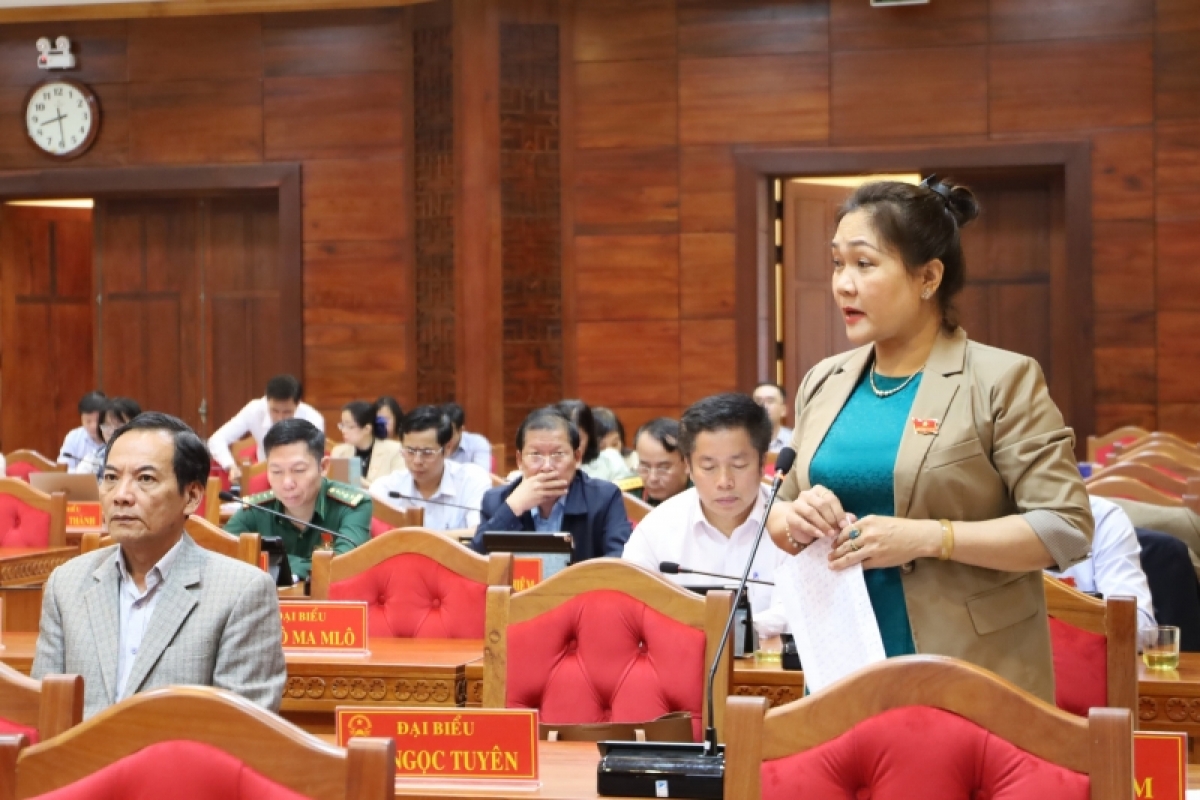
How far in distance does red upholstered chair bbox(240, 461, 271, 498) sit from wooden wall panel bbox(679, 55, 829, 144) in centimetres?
423

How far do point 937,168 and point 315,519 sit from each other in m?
6.21

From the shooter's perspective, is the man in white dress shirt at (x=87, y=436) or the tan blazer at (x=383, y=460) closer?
the tan blazer at (x=383, y=460)

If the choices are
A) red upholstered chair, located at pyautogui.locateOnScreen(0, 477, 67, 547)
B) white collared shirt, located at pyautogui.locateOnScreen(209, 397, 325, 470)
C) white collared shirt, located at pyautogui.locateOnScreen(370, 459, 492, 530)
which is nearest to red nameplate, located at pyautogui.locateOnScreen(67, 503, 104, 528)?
red upholstered chair, located at pyautogui.locateOnScreen(0, 477, 67, 547)

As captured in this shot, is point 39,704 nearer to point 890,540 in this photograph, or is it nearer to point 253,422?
point 890,540

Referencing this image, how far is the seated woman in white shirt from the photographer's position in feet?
20.9

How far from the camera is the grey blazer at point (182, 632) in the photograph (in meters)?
2.52

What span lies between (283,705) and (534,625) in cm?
76

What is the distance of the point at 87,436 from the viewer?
991 cm

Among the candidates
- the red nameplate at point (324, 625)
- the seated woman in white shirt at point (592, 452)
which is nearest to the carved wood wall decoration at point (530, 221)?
the seated woman in white shirt at point (592, 452)

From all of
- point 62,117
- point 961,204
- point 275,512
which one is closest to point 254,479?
point 275,512

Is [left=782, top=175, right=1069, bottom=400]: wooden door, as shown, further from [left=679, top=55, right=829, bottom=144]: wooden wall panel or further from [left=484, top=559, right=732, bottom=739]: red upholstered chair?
[left=484, top=559, right=732, bottom=739]: red upholstered chair

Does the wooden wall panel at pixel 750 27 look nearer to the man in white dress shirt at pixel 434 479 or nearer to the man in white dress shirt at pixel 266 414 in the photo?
the man in white dress shirt at pixel 266 414

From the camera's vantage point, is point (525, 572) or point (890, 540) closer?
point (890, 540)

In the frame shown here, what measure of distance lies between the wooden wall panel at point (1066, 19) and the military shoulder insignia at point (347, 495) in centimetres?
644
